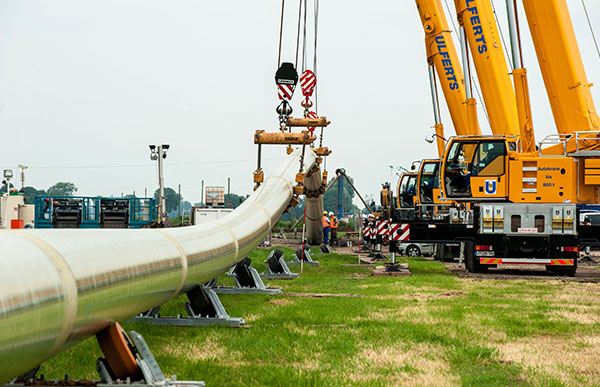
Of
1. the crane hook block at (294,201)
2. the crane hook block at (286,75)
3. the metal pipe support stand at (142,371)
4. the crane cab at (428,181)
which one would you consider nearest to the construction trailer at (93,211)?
the crane cab at (428,181)

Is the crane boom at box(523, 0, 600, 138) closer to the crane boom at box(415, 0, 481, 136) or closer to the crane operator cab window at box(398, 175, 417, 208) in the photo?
the crane boom at box(415, 0, 481, 136)

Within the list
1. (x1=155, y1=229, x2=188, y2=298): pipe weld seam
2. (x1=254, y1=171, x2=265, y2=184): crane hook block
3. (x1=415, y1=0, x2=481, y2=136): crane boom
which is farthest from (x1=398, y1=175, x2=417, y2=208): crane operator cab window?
(x1=155, y1=229, x2=188, y2=298): pipe weld seam

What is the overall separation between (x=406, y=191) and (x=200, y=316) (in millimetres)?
16328

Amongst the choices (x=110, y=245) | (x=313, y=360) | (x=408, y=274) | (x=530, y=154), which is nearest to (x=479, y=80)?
(x=530, y=154)

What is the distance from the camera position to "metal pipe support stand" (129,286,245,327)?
854 cm

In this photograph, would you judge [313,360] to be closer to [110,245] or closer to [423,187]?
[110,245]

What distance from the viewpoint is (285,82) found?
14922 mm

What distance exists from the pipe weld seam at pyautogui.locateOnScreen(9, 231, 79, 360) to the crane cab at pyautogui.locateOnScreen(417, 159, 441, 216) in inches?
694

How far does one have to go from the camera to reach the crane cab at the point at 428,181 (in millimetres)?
21156

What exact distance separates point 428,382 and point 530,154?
1157 centimetres

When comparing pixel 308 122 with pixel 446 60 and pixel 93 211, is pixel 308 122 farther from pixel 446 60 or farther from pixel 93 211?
pixel 93 211

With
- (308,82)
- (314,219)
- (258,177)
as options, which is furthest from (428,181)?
(314,219)

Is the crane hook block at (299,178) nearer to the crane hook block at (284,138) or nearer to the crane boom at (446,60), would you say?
the crane hook block at (284,138)

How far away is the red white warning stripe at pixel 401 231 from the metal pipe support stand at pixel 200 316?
354 inches
